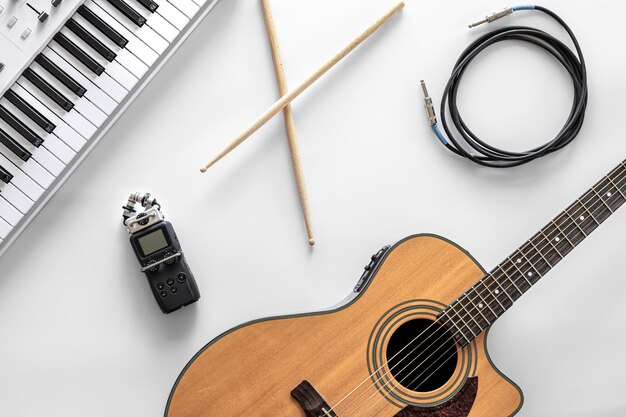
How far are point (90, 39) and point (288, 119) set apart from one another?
541 millimetres

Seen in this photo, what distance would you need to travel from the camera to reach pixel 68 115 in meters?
1.59

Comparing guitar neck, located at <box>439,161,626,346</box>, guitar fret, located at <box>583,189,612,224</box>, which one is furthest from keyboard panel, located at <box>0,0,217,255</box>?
guitar fret, located at <box>583,189,612,224</box>

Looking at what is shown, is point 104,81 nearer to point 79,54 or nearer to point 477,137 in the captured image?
point 79,54

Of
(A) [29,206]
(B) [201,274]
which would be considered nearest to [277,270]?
Answer: (B) [201,274]

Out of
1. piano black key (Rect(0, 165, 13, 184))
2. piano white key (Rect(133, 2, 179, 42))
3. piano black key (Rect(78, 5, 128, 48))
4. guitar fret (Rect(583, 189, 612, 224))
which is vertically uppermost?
guitar fret (Rect(583, 189, 612, 224))

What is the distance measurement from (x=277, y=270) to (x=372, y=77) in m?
0.60

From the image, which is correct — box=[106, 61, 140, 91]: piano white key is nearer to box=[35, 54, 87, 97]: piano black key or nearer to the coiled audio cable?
box=[35, 54, 87, 97]: piano black key

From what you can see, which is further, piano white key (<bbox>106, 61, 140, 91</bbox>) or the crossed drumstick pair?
the crossed drumstick pair

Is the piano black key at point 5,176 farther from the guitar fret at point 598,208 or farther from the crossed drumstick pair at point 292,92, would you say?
the guitar fret at point 598,208

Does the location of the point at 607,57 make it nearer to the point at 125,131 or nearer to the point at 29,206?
the point at 125,131

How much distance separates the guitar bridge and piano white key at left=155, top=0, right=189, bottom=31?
0.89 m

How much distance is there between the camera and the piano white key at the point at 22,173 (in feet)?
5.23

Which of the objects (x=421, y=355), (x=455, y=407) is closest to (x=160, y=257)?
(x=421, y=355)

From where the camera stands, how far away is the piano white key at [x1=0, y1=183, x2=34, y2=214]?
159 cm
